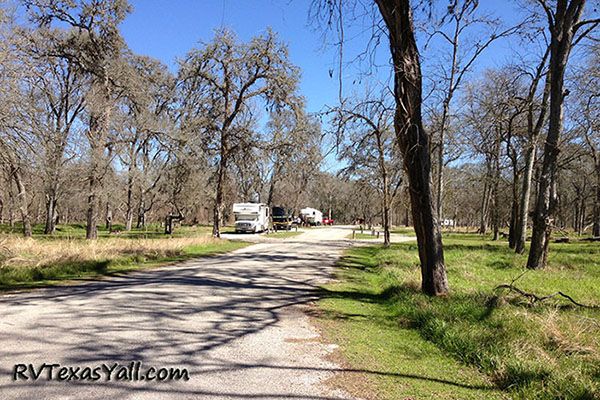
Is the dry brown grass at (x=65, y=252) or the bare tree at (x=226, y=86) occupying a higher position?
the bare tree at (x=226, y=86)

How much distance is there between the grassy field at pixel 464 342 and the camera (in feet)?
14.1

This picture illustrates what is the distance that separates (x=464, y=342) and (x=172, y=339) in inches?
157

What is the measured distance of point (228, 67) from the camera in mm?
25031

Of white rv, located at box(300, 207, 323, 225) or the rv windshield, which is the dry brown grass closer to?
the rv windshield

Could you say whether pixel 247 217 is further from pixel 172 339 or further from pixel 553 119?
pixel 172 339

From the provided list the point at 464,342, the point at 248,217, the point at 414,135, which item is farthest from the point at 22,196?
the point at 248,217

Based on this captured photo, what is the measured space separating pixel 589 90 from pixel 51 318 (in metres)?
20.8

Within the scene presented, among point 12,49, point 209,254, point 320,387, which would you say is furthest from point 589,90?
point 12,49

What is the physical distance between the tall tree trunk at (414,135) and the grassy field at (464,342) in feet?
2.56

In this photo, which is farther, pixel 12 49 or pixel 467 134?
pixel 467 134

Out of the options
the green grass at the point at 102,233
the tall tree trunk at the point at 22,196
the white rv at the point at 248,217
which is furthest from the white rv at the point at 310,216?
the tall tree trunk at the point at 22,196

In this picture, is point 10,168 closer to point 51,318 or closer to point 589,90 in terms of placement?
point 51,318

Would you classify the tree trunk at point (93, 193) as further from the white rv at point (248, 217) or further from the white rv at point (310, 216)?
the white rv at point (310, 216)

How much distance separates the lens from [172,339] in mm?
5414
